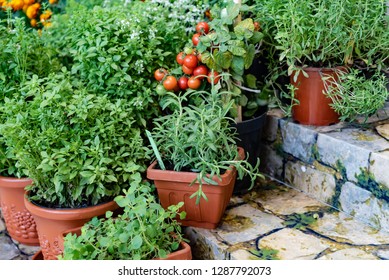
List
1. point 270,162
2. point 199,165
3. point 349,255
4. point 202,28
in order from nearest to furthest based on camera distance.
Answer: point 349,255, point 199,165, point 202,28, point 270,162

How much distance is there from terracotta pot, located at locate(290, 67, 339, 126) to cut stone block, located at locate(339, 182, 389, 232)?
35cm

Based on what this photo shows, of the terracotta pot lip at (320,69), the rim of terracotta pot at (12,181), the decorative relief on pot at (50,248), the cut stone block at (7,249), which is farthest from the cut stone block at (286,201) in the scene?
the cut stone block at (7,249)

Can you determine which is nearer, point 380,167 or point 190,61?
point 380,167

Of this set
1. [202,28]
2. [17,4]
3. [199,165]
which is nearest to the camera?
[199,165]

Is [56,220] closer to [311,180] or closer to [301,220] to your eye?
[301,220]

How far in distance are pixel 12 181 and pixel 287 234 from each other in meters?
1.24

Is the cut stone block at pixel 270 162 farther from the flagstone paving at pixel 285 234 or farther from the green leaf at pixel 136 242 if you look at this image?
the green leaf at pixel 136 242

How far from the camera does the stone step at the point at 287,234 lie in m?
2.11

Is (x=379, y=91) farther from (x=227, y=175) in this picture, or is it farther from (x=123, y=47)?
(x=123, y=47)

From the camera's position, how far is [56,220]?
→ 7.32 ft

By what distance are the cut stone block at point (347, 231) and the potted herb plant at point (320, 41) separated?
48 cm

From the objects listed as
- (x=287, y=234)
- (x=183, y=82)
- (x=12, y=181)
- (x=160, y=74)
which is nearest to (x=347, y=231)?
(x=287, y=234)

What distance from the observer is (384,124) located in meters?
2.57

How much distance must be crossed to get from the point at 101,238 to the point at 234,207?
0.73m
